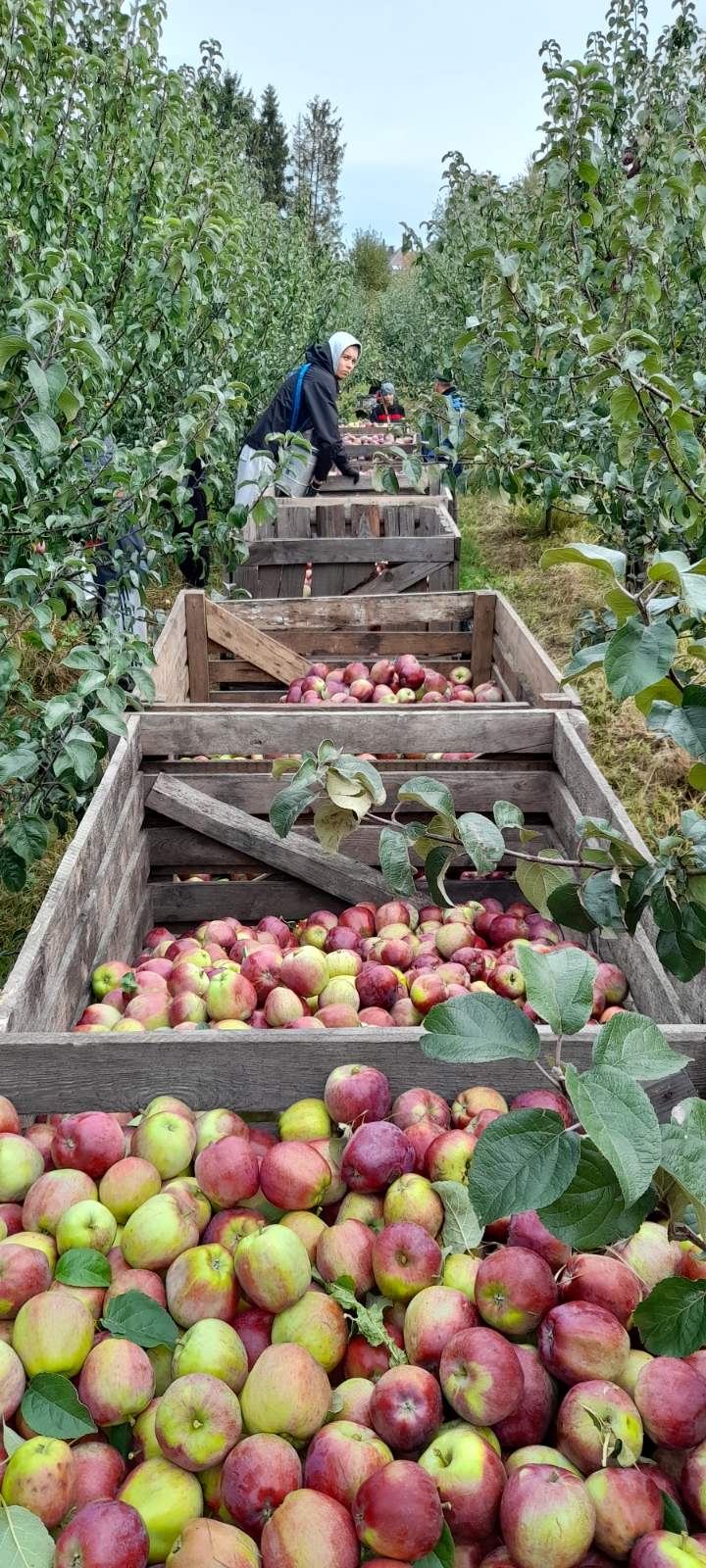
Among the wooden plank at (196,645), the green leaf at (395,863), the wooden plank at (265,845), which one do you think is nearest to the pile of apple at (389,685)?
the wooden plank at (196,645)

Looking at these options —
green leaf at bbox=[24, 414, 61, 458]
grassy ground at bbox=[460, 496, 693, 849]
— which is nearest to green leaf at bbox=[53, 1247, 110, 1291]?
green leaf at bbox=[24, 414, 61, 458]

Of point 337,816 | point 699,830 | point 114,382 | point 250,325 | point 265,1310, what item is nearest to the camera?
point 699,830

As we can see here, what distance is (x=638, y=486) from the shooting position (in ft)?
12.2

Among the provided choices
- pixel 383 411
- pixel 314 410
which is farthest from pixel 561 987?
pixel 383 411

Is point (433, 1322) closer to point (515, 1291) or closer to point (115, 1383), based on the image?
point (515, 1291)

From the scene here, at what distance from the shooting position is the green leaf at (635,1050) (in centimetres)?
111

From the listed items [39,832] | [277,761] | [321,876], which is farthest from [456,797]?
[277,761]

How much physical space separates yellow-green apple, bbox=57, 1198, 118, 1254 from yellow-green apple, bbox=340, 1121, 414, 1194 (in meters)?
0.40

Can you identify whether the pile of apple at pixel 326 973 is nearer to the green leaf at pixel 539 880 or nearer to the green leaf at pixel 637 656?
the green leaf at pixel 539 880

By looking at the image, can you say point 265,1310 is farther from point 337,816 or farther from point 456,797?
point 456,797

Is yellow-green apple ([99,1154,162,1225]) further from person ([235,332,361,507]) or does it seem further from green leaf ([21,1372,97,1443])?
person ([235,332,361,507])

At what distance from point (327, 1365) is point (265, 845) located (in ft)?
6.54

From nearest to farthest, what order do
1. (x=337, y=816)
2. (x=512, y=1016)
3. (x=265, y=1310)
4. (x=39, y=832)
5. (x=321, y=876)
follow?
(x=512, y=1016), (x=265, y=1310), (x=337, y=816), (x=39, y=832), (x=321, y=876)

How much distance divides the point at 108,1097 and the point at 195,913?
1.66 metres
